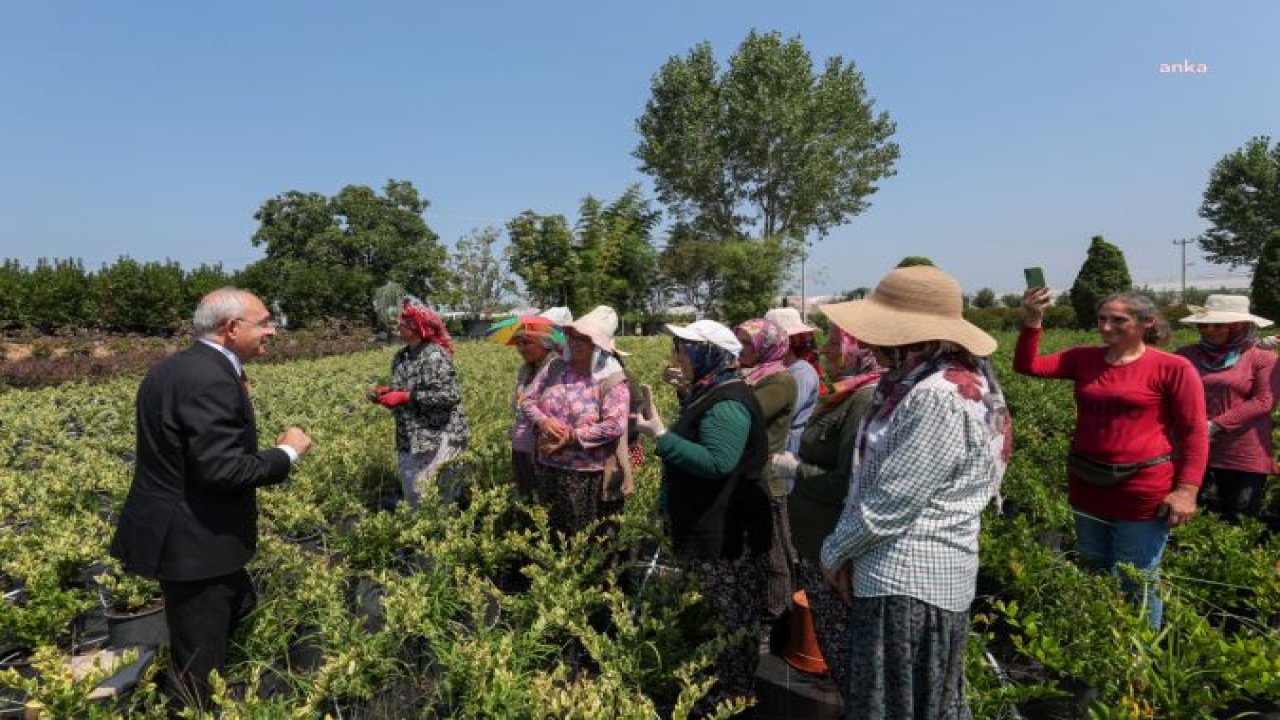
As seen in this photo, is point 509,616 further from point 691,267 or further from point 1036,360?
point 691,267

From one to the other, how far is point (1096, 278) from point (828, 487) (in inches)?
962

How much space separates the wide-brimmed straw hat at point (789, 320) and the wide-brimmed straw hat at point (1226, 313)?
191 cm

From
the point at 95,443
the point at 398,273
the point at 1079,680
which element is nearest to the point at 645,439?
the point at 1079,680

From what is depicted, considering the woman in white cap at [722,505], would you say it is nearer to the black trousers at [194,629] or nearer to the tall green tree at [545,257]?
the black trousers at [194,629]

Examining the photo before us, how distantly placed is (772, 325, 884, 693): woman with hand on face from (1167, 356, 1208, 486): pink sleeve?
4.12ft

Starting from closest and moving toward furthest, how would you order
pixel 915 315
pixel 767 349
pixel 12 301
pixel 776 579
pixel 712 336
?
pixel 915 315 → pixel 712 336 → pixel 776 579 → pixel 767 349 → pixel 12 301

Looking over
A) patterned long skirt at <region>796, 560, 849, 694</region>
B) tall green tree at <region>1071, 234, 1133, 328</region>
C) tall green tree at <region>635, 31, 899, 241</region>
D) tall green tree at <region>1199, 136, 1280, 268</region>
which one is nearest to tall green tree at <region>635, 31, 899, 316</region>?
tall green tree at <region>635, 31, 899, 241</region>

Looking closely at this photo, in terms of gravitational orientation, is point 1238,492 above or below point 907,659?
below

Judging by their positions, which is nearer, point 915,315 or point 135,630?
point 915,315

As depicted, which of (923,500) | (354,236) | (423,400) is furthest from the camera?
(354,236)

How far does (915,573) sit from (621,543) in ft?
6.42

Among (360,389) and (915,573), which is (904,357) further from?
(360,389)

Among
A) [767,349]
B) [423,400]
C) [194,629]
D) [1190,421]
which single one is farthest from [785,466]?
[423,400]

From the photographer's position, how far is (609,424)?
3.51m
